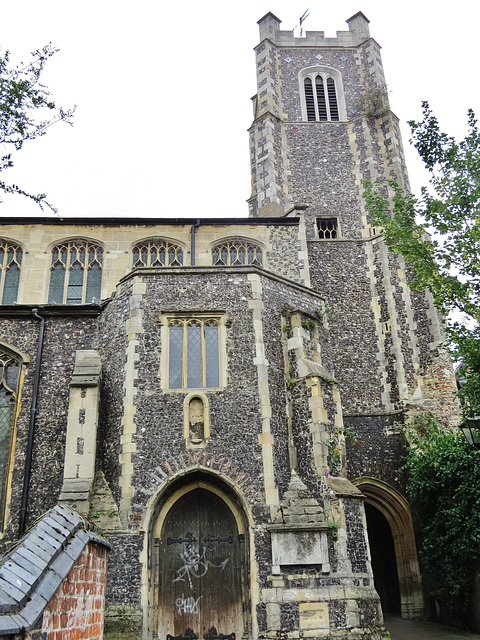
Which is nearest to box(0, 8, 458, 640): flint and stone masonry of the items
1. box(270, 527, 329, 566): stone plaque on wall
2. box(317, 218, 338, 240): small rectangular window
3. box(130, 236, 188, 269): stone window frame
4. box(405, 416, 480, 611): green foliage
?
box(270, 527, 329, 566): stone plaque on wall

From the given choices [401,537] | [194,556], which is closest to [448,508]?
[401,537]

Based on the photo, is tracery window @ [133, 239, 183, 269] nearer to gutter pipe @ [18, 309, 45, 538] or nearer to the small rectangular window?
the small rectangular window

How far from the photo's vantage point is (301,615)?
11422mm

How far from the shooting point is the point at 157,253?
2081 centimetres

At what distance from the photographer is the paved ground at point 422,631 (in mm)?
13978

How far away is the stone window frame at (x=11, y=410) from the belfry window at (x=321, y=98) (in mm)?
16715

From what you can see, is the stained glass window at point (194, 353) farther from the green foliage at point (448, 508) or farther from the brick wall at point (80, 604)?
the green foliage at point (448, 508)

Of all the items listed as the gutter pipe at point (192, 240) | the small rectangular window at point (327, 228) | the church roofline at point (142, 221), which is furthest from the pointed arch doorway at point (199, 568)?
the small rectangular window at point (327, 228)

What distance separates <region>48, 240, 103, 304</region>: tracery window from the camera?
1983 centimetres

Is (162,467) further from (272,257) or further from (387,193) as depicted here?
(387,193)

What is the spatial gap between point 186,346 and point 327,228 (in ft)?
36.3

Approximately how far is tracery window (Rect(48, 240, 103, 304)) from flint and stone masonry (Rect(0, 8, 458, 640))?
0.24 ft

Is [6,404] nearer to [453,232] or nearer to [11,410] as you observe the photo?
[11,410]

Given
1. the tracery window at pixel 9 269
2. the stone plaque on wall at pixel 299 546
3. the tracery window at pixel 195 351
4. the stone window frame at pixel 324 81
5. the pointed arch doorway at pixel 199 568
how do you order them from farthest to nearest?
1. the stone window frame at pixel 324 81
2. the tracery window at pixel 9 269
3. the tracery window at pixel 195 351
4. the pointed arch doorway at pixel 199 568
5. the stone plaque on wall at pixel 299 546
